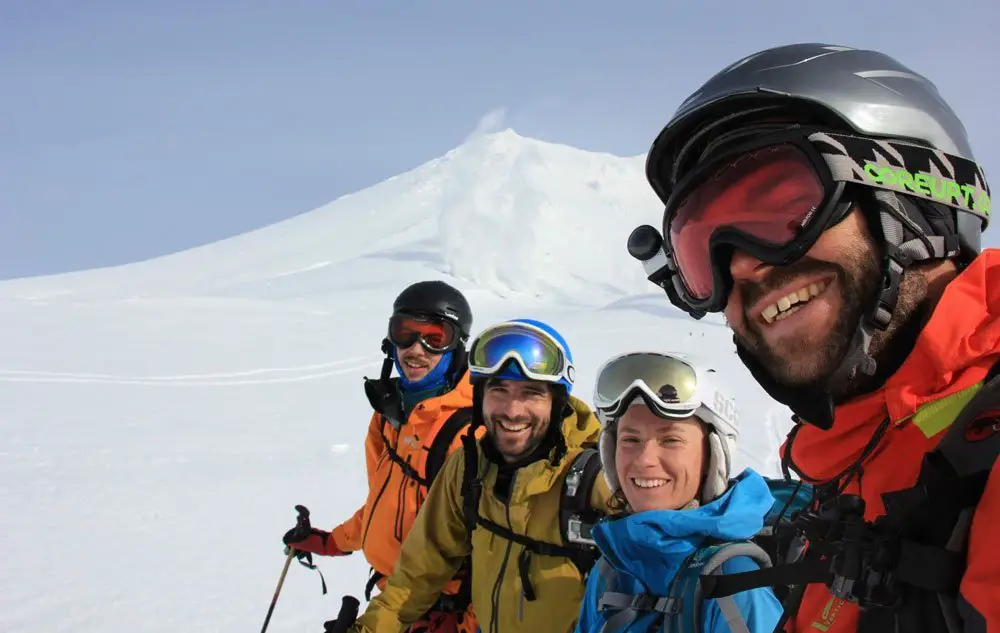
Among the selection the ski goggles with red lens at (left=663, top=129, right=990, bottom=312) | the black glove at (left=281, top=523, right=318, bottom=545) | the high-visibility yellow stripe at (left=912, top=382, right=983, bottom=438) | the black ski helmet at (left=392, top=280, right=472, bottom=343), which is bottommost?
the high-visibility yellow stripe at (left=912, top=382, right=983, bottom=438)

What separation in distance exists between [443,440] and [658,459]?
61.3 inches

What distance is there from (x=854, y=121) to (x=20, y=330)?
77.7 feet

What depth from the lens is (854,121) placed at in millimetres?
1363

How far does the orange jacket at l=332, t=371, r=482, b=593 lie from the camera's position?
389 centimetres

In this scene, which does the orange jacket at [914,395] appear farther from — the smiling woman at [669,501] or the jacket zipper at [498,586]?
the jacket zipper at [498,586]

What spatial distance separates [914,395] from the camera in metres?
1.14

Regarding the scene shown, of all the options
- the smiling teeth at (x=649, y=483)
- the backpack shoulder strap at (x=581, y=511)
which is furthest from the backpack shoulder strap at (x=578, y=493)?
the smiling teeth at (x=649, y=483)

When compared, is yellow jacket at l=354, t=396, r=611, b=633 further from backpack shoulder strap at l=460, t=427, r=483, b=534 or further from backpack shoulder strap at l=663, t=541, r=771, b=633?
backpack shoulder strap at l=663, t=541, r=771, b=633

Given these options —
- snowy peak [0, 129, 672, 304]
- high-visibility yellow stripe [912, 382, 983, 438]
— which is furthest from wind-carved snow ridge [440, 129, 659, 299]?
high-visibility yellow stripe [912, 382, 983, 438]

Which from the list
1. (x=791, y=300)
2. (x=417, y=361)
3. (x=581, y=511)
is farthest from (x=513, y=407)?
(x=791, y=300)

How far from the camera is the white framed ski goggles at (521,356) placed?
3.55 meters

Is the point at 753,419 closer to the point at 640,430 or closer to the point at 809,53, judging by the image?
the point at 640,430

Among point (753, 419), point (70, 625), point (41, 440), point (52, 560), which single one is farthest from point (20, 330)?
point (753, 419)

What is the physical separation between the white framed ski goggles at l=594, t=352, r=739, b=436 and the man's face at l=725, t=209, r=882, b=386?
3.90 ft
